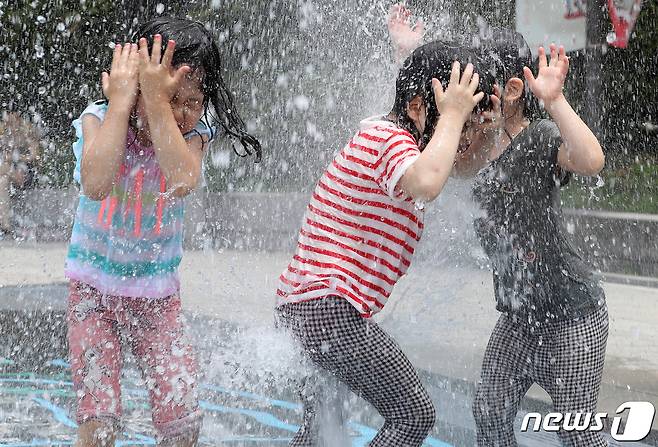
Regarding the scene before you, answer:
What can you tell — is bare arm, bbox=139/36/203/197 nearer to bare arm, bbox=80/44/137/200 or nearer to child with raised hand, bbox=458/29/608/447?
bare arm, bbox=80/44/137/200

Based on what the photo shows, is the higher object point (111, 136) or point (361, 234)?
point (111, 136)

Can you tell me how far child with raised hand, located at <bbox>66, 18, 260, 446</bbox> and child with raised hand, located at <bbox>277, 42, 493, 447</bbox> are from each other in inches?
15.9

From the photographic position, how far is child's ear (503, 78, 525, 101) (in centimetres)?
296

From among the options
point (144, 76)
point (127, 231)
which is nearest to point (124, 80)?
point (144, 76)

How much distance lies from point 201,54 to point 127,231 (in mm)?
513

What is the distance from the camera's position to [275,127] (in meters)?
16.2

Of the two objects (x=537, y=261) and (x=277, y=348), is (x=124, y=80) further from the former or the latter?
(x=277, y=348)

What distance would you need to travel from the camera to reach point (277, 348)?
4.98 m

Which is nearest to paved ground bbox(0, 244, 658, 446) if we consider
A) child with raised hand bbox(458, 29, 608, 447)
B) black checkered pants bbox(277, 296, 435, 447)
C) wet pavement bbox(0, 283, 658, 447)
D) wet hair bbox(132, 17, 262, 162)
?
wet pavement bbox(0, 283, 658, 447)

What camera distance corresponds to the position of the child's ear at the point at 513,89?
296 cm

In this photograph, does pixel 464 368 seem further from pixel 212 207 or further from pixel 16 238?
pixel 16 238

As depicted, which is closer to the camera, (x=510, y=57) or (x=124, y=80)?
(x=124, y=80)

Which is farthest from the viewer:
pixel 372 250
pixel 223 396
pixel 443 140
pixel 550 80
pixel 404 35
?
pixel 223 396

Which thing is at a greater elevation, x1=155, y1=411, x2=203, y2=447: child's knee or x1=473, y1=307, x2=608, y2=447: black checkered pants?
x1=473, y1=307, x2=608, y2=447: black checkered pants
